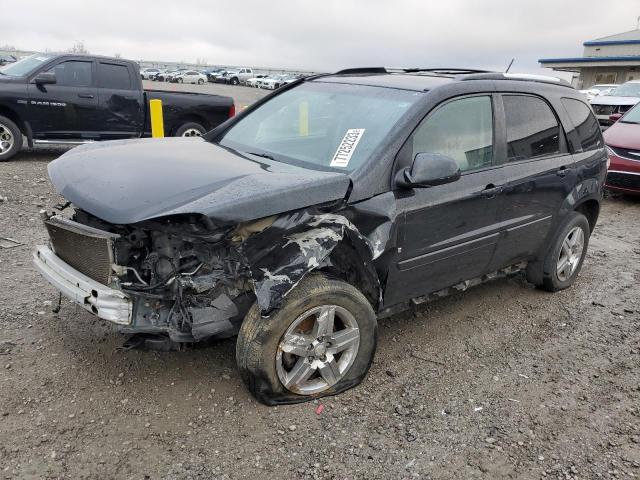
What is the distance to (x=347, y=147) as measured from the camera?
3336mm

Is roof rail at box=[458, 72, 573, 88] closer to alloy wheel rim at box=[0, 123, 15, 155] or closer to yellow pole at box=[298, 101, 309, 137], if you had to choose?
yellow pole at box=[298, 101, 309, 137]

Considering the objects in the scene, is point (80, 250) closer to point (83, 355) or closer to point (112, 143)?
point (83, 355)

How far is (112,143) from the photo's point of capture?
379 centimetres

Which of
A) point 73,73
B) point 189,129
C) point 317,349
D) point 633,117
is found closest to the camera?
point 317,349

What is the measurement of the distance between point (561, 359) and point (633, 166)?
582cm

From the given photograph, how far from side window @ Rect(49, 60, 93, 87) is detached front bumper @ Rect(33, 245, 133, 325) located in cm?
692

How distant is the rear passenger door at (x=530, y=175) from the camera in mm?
3934

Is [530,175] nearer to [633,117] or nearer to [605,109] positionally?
[633,117]

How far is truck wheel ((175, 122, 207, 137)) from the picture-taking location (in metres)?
9.77

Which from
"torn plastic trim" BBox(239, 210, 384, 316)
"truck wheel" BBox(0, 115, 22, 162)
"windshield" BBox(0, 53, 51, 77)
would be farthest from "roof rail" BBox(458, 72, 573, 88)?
"windshield" BBox(0, 53, 51, 77)

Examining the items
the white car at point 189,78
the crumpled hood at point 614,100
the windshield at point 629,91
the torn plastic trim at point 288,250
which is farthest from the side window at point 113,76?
the white car at point 189,78

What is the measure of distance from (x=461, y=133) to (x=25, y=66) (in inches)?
320

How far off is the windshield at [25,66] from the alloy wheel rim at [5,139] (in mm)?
910

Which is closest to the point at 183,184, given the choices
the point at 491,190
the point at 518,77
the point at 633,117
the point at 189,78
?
the point at 491,190
